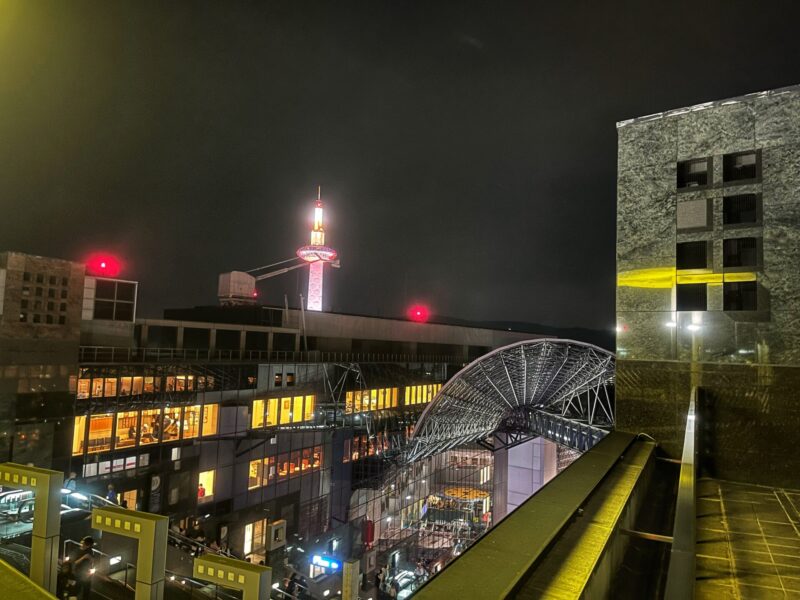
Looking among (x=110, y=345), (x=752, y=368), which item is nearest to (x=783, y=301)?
(x=752, y=368)

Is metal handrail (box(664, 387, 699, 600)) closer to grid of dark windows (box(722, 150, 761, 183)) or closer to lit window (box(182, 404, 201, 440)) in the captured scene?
grid of dark windows (box(722, 150, 761, 183))

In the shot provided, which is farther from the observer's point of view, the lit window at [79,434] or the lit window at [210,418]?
the lit window at [210,418]

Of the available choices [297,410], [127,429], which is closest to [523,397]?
[297,410]

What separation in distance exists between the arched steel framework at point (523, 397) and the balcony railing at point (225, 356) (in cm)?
1033

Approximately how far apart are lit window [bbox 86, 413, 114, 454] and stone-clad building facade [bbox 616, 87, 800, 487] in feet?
84.1

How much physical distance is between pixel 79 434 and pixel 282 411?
13.3m

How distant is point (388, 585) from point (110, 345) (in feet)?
74.9

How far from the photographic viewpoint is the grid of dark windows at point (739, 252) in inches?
403

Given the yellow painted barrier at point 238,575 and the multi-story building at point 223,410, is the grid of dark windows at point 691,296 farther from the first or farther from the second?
the multi-story building at point 223,410

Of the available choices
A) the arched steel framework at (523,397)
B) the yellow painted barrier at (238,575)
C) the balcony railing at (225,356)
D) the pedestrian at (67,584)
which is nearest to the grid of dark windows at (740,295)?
the yellow painted barrier at (238,575)

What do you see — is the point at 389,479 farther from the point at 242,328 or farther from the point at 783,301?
the point at 783,301

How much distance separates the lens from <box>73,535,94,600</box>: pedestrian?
8519mm

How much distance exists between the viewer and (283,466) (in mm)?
34844

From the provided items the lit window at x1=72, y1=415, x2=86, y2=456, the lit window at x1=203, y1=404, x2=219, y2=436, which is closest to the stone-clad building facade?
the lit window at x1=72, y1=415, x2=86, y2=456
